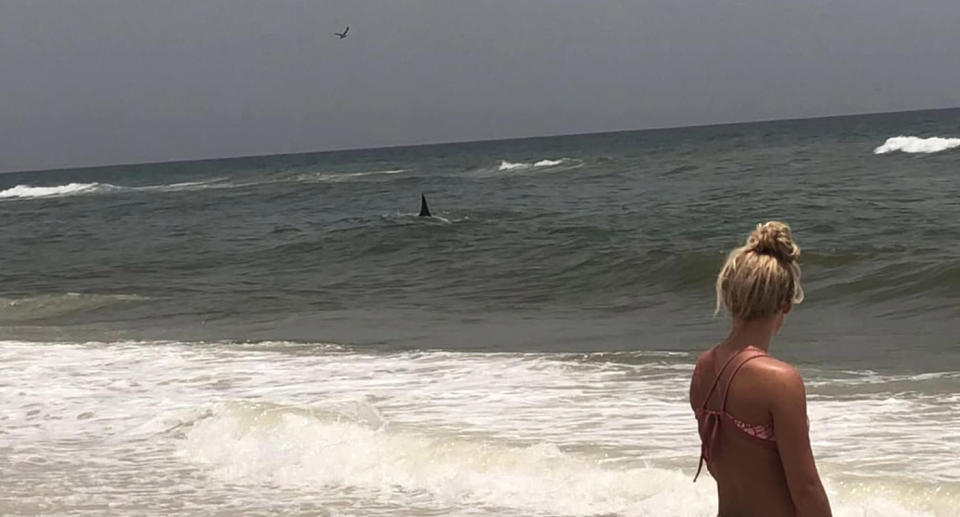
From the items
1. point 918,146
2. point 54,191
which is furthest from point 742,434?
point 54,191

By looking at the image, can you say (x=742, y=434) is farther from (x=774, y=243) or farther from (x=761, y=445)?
(x=774, y=243)

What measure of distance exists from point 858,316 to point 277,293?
895 cm

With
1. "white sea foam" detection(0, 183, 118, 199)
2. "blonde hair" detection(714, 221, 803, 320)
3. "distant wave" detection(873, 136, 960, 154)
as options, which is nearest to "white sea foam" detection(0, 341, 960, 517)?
"blonde hair" detection(714, 221, 803, 320)

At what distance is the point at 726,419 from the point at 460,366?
7546 mm

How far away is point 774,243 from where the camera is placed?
113 inches

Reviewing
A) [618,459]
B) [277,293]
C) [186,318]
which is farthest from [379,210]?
[618,459]

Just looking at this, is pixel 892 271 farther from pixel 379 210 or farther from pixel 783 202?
pixel 379 210

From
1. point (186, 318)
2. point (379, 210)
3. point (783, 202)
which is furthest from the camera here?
point (379, 210)

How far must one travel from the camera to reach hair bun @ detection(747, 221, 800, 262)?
2859 mm

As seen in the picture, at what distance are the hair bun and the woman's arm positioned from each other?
253 mm

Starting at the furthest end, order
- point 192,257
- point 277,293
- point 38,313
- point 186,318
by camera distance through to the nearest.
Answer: point 192,257 → point 277,293 → point 38,313 → point 186,318

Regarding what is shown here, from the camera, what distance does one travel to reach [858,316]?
13141 millimetres

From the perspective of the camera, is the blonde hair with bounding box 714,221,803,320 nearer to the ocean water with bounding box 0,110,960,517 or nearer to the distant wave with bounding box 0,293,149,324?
the ocean water with bounding box 0,110,960,517

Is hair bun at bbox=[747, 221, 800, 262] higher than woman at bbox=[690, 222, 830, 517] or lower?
higher
